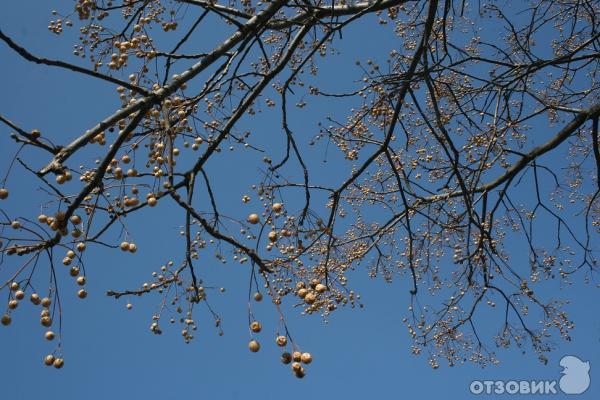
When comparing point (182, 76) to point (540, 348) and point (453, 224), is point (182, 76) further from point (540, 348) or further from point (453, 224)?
point (540, 348)

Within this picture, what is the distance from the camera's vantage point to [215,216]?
272 cm

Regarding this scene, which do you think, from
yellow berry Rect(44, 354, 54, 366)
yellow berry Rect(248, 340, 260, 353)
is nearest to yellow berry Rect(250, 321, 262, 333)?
yellow berry Rect(248, 340, 260, 353)

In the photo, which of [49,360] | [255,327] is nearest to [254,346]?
[255,327]

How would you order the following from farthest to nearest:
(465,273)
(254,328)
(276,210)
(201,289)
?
1. (465,273)
2. (201,289)
3. (276,210)
4. (254,328)

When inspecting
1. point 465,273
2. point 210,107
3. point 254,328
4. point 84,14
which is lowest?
point 254,328

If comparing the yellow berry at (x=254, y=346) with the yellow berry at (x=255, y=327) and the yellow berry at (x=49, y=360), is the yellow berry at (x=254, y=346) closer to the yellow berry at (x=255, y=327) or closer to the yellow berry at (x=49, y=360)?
the yellow berry at (x=255, y=327)

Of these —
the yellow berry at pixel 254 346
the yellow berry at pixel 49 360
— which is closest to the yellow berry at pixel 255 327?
the yellow berry at pixel 254 346

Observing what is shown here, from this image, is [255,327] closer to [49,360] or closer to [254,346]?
[254,346]

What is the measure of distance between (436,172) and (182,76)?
328 centimetres

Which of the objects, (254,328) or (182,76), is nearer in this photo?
(254,328)

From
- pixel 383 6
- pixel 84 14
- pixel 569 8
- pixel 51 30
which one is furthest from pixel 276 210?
pixel 569 8

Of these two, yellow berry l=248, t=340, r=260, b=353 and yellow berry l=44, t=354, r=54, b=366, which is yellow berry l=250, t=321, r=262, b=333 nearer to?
yellow berry l=248, t=340, r=260, b=353

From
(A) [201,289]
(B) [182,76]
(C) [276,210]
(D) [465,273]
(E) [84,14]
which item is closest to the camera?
(C) [276,210]

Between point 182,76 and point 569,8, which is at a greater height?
point 569,8
